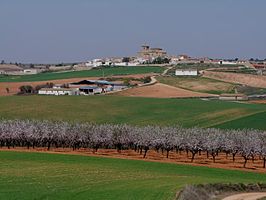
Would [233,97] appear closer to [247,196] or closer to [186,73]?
[186,73]

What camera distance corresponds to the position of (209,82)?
164500 mm

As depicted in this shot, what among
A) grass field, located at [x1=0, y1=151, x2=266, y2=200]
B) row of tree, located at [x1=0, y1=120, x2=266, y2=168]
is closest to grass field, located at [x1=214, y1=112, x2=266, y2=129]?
row of tree, located at [x1=0, y1=120, x2=266, y2=168]

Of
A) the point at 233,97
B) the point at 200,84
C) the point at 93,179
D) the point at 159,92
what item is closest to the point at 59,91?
the point at 159,92

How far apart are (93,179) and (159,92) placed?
99.9 metres

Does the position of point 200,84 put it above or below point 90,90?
above

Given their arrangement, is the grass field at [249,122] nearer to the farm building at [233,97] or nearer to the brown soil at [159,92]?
the farm building at [233,97]

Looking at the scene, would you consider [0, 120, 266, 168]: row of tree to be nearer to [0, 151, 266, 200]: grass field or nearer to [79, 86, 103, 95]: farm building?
[0, 151, 266, 200]: grass field

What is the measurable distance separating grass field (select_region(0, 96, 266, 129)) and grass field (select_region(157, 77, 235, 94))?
111 feet

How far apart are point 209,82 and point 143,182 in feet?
410

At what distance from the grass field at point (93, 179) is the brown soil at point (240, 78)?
361 feet

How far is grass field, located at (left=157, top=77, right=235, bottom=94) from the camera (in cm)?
15218

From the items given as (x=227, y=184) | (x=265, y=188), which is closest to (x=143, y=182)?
(x=227, y=184)

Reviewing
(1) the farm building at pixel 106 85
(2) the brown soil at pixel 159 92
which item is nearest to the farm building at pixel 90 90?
(1) the farm building at pixel 106 85

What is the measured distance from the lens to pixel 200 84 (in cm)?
16000
